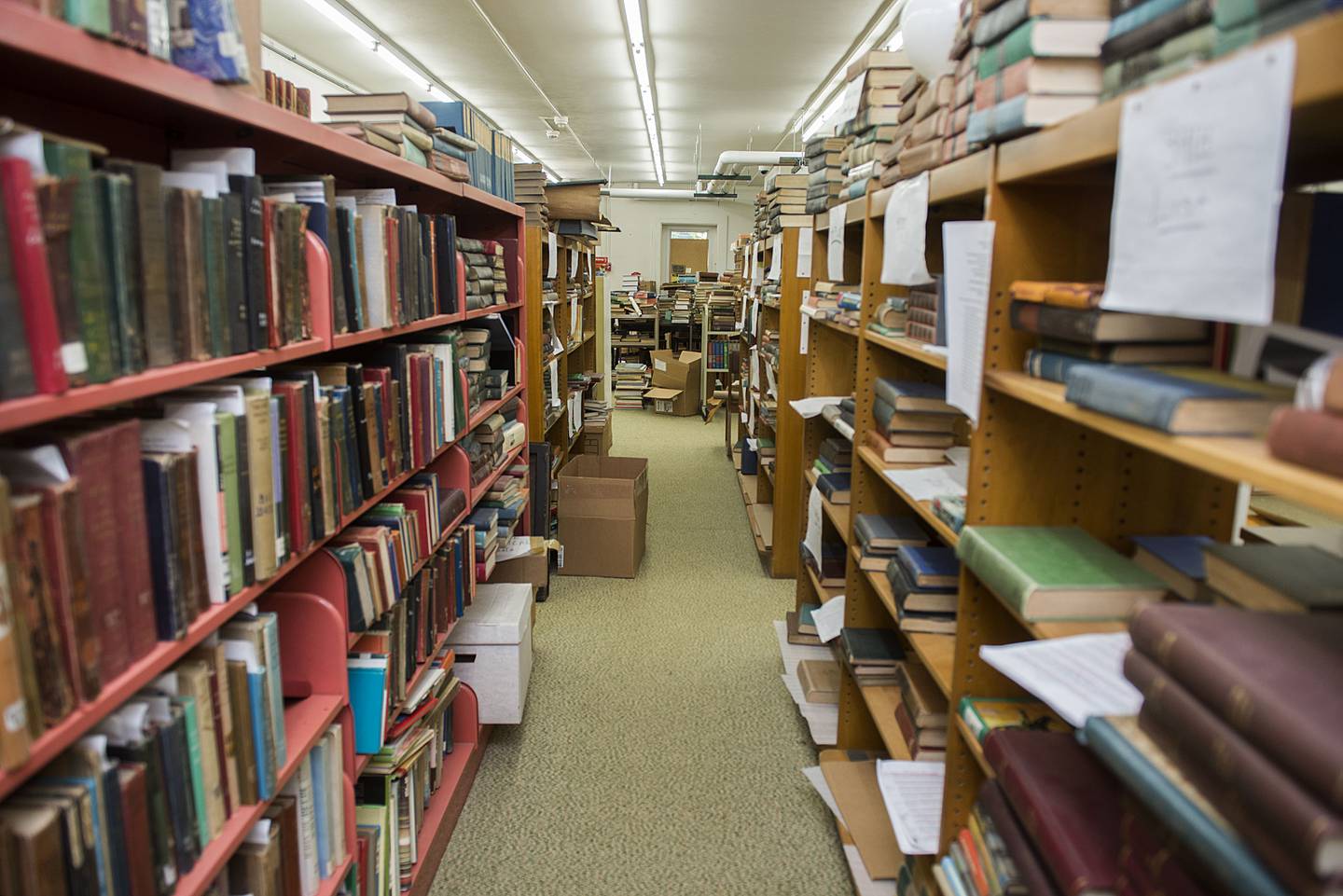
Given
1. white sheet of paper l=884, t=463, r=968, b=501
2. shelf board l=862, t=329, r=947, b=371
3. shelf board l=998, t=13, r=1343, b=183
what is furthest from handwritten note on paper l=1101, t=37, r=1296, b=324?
white sheet of paper l=884, t=463, r=968, b=501

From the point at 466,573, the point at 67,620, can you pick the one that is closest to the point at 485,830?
the point at 466,573

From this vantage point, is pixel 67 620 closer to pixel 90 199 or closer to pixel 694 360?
pixel 90 199

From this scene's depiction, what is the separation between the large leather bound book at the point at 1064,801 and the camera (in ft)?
2.94

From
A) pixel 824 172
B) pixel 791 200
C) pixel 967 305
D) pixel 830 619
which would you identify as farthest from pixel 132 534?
pixel 791 200

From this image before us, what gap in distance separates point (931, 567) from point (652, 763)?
4.20ft

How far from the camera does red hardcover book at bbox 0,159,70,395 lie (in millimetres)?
765

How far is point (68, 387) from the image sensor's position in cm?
84

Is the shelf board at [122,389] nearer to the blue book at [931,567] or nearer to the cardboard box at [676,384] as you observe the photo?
the blue book at [931,567]

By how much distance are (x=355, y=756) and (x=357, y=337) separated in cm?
84

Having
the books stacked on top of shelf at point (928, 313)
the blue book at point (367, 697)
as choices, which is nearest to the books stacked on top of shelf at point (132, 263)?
the blue book at point (367, 697)

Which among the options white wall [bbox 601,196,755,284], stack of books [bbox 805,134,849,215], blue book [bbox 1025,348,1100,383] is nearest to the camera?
blue book [bbox 1025,348,1100,383]

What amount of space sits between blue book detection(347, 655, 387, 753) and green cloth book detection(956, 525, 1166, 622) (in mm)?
1180

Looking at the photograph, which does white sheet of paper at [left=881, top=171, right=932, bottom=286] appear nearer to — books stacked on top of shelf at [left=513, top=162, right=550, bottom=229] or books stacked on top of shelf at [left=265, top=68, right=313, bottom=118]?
books stacked on top of shelf at [left=265, top=68, right=313, bottom=118]

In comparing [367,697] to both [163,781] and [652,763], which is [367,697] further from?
[652,763]
